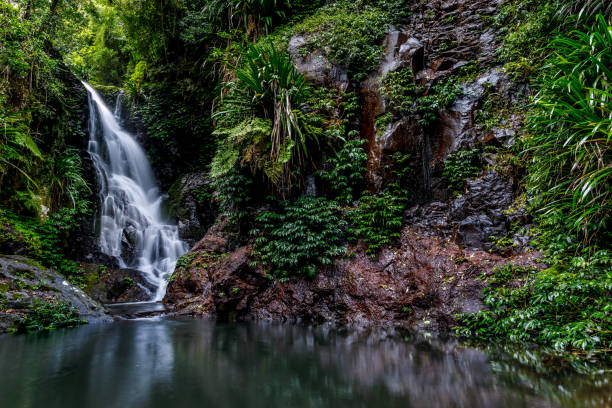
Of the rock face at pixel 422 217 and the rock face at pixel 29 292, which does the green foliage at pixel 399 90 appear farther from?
the rock face at pixel 29 292

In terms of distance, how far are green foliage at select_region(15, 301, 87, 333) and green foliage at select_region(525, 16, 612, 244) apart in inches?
263

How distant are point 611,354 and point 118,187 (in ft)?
39.8

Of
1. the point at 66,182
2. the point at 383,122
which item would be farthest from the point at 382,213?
the point at 66,182

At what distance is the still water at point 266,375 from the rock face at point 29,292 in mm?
729

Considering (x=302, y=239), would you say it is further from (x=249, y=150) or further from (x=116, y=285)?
(x=116, y=285)

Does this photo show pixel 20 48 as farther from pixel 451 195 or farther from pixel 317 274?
pixel 451 195

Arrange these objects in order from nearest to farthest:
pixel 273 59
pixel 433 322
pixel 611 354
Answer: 1. pixel 611 354
2. pixel 433 322
3. pixel 273 59

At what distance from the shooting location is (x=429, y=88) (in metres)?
6.04

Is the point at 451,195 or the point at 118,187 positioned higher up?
the point at 118,187

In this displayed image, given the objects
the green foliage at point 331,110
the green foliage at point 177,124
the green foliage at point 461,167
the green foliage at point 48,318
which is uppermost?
the green foliage at point 177,124

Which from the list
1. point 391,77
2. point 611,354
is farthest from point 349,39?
point 611,354

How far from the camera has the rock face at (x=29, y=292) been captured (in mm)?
4184

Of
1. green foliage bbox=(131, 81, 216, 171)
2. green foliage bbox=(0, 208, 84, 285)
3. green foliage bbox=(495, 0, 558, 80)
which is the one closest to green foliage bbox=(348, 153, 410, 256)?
green foliage bbox=(495, 0, 558, 80)

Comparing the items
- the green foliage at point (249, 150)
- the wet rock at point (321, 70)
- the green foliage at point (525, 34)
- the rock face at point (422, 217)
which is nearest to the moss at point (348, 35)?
the wet rock at point (321, 70)
